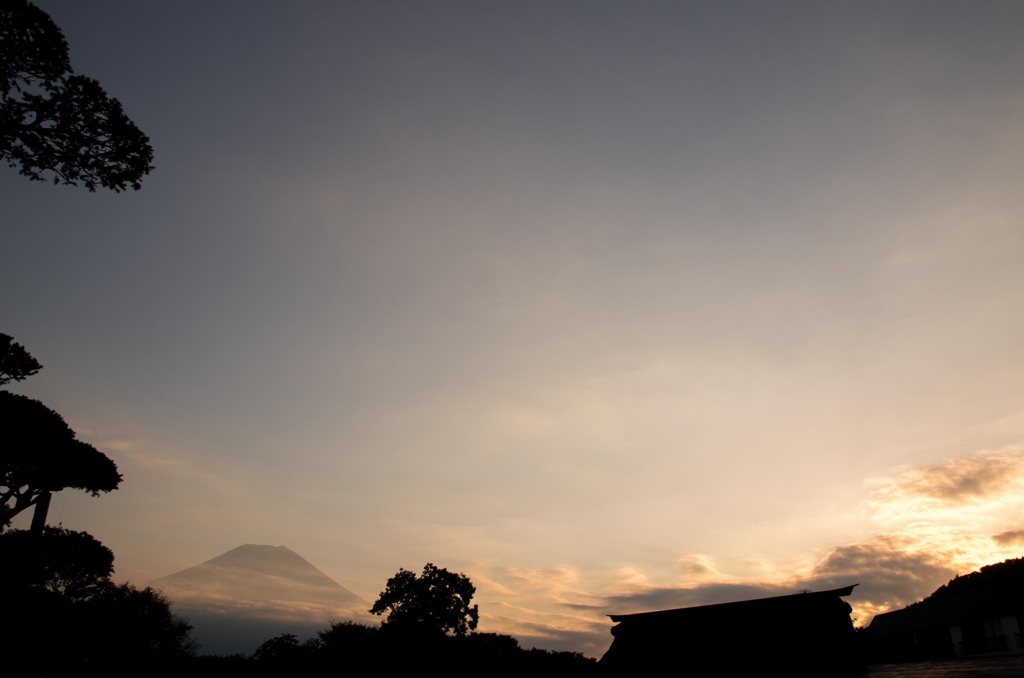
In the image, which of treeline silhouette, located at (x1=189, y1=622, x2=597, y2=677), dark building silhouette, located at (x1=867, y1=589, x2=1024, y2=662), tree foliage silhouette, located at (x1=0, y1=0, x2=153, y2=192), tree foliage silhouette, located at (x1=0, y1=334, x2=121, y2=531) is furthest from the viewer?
treeline silhouette, located at (x1=189, y1=622, x2=597, y2=677)

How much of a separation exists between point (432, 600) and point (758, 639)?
5728 cm

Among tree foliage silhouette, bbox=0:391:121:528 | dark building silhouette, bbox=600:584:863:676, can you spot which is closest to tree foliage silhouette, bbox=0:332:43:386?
tree foliage silhouette, bbox=0:391:121:528

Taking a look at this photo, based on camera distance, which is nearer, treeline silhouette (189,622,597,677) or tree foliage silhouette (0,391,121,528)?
tree foliage silhouette (0,391,121,528)

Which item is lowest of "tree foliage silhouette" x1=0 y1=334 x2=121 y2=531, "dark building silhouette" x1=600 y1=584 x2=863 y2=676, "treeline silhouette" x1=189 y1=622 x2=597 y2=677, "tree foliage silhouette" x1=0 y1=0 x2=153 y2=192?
"treeline silhouette" x1=189 y1=622 x2=597 y2=677

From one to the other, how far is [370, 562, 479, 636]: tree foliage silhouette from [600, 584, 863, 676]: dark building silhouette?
50.8m

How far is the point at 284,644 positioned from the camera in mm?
71188

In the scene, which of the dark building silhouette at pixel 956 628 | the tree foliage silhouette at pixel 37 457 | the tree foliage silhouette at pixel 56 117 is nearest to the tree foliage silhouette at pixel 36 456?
the tree foliage silhouette at pixel 37 457

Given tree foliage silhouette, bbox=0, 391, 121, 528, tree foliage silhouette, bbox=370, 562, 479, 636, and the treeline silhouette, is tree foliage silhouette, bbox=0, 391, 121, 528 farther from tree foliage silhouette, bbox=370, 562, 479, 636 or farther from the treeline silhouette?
tree foliage silhouette, bbox=370, 562, 479, 636

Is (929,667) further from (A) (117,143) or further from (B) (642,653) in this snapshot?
(A) (117,143)

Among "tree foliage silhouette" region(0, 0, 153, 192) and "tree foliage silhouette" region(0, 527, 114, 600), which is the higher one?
"tree foliage silhouette" region(0, 0, 153, 192)

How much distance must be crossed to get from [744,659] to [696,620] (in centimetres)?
259

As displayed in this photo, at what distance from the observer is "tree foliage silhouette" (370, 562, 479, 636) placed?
234 feet

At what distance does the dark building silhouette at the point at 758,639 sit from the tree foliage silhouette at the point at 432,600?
50.8m

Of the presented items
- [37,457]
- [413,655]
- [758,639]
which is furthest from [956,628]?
[37,457]
